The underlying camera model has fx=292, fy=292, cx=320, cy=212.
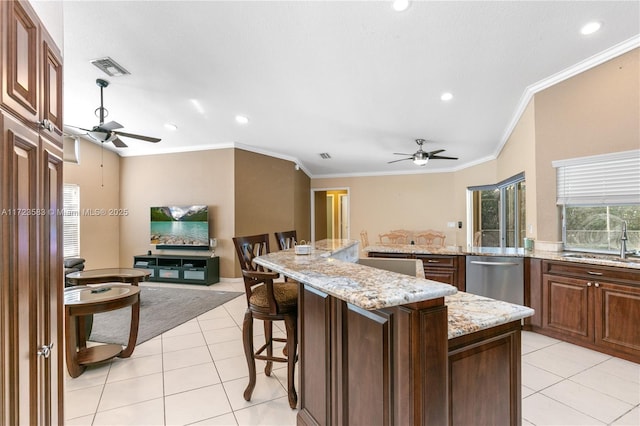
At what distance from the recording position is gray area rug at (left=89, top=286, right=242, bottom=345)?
3281mm

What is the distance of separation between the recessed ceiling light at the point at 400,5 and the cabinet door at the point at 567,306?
2911 millimetres

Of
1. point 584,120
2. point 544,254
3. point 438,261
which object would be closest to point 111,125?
point 438,261

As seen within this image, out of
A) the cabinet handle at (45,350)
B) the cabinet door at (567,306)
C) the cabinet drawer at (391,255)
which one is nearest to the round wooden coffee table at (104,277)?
the cabinet handle at (45,350)

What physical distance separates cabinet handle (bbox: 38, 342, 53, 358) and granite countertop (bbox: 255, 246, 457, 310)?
98cm

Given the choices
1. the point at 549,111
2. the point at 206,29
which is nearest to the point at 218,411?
the point at 206,29

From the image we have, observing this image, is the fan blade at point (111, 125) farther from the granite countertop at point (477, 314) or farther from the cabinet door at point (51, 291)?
the granite countertop at point (477, 314)

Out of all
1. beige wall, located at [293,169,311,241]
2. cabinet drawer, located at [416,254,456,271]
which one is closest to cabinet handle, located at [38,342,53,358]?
cabinet drawer, located at [416,254,456,271]

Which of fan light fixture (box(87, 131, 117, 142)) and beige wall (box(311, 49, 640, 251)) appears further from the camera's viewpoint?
fan light fixture (box(87, 131, 117, 142))

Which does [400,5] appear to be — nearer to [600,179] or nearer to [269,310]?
[269,310]

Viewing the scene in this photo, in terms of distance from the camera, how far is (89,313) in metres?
2.36

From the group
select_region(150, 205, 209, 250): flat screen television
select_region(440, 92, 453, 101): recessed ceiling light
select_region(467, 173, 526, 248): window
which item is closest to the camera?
select_region(440, 92, 453, 101): recessed ceiling light

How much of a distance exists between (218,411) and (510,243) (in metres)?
5.37

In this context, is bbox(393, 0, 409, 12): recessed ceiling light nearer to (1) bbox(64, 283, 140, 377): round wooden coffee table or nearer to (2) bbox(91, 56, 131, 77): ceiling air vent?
(2) bbox(91, 56, 131, 77): ceiling air vent

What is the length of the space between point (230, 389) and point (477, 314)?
6.22 ft
